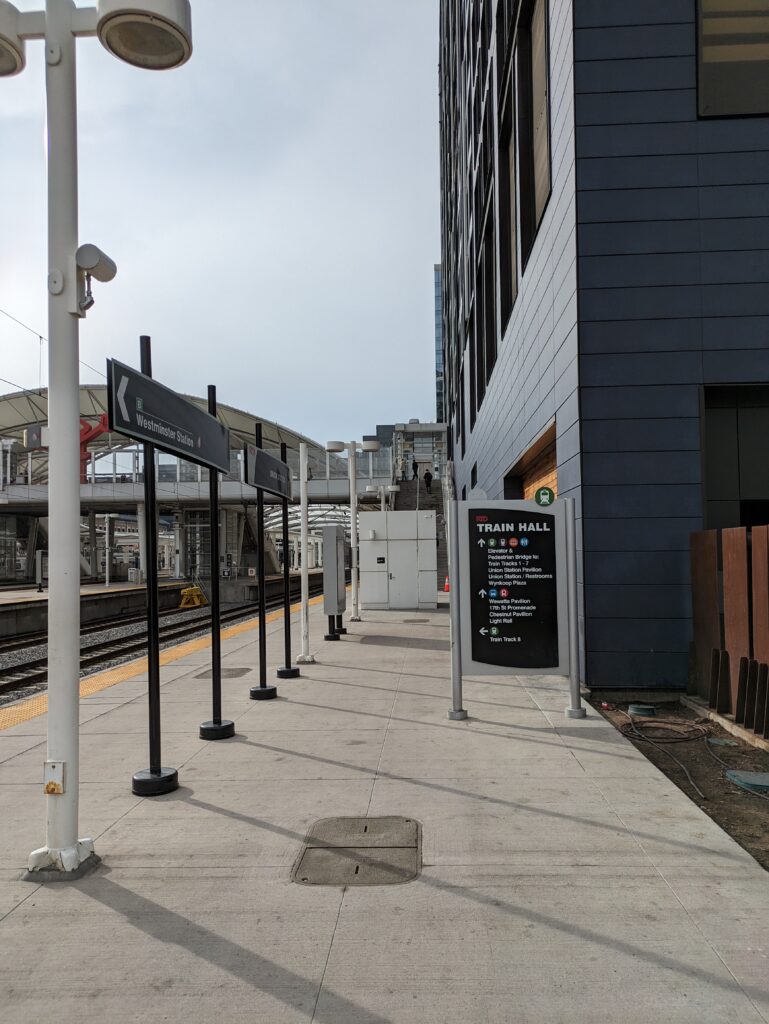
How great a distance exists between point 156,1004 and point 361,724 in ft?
15.8

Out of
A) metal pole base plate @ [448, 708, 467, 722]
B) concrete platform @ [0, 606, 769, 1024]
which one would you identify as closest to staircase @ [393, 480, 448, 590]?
metal pole base plate @ [448, 708, 467, 722]

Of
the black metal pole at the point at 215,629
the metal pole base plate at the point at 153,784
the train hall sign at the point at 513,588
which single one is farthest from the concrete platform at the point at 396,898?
the train hall sign at the point at 513,588

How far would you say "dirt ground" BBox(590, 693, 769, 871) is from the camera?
4.95 metres

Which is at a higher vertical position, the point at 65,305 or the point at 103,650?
the point at 65,305

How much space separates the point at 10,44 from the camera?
4.39 m

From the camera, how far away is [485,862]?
4273mm

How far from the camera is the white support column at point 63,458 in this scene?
4.31 metres

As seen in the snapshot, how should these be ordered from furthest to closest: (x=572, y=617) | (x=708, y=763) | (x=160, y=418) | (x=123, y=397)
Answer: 1. (x=572, y=617)
2. (x=708, y=763)
3. (x=160, y=418)
4. (x=123, y=397)

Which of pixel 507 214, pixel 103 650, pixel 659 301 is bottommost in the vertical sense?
pixel 103 650

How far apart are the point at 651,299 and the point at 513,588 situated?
3906mm

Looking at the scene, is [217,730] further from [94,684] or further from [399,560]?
[399,560]

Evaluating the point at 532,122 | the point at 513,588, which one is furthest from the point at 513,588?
the point at 532,122

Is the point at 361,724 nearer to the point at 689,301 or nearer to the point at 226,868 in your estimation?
the point at 226,868

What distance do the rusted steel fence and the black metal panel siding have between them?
45cm
